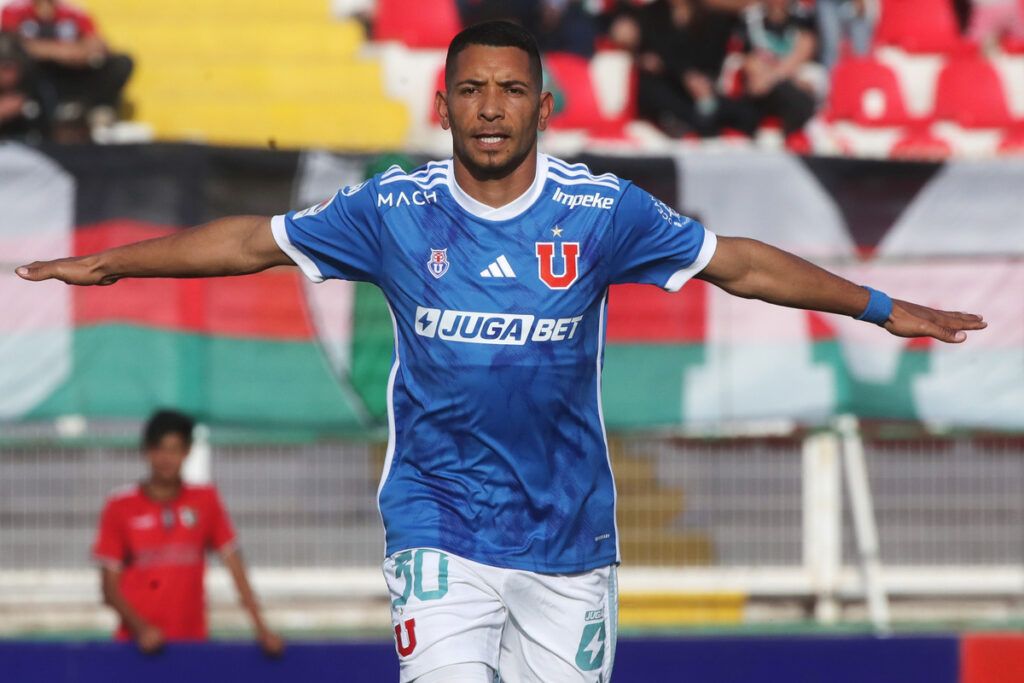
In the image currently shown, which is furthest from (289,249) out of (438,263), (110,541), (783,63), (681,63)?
(783,63)

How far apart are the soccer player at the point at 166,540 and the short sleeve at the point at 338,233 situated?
304cm

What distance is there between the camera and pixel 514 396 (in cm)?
387

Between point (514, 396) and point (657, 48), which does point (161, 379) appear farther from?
point (657, 48)

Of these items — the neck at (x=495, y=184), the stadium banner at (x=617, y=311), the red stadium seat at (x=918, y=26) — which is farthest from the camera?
the red stadium seat at (x=918, y=26)

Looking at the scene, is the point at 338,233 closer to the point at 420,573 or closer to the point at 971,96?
the point at 420,573

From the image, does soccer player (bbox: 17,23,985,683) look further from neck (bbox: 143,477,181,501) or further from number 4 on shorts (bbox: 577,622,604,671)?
neck (bbox: 143,477,181,501)

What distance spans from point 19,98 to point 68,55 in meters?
0.72

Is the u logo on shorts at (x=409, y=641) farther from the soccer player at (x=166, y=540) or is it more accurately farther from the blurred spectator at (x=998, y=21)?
the blurred spectator at (x=998, y=21)

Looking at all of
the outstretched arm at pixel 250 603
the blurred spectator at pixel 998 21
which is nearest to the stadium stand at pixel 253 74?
the outstretched arm at pixel 250 603

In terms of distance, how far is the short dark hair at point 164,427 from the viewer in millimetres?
6801

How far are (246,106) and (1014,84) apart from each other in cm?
625

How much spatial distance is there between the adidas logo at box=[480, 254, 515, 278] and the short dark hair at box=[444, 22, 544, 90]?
0.48m

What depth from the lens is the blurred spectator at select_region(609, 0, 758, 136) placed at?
10766mm

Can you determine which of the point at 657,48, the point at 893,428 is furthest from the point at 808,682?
the point at 657,48
